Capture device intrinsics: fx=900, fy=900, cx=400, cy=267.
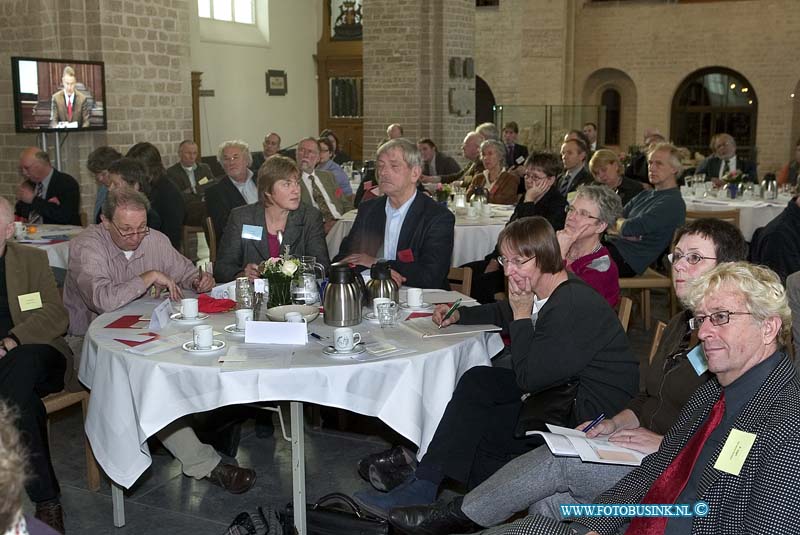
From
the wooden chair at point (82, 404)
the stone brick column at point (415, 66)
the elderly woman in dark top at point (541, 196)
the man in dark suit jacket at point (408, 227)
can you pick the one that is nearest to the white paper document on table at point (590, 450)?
the man in dark suit jacket at point (408, 227)

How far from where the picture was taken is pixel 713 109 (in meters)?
21.8

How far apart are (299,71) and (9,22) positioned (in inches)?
339

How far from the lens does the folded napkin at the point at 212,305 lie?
3877 mm

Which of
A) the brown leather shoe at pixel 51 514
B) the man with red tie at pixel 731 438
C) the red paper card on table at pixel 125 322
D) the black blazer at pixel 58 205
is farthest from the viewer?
the black blazer at pixel 58 205

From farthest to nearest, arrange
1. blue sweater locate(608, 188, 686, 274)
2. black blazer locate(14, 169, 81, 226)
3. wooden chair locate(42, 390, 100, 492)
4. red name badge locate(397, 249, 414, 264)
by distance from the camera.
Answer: black blazer locate(14, 169, 81, 226) < blue sweater locate(608, 188, 686, 274) < red name badge locate(397, 249, 414, 264) < wooden chair locate(42, 390, 100, 492)

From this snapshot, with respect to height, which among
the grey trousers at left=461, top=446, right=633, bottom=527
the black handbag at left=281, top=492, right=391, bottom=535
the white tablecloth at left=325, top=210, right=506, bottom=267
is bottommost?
the black handbag at left=281, top=492, right=391, bottom=535

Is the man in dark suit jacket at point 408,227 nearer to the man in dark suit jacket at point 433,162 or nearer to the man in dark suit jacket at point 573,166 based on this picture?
the man in dark suit jacket at point 573,166

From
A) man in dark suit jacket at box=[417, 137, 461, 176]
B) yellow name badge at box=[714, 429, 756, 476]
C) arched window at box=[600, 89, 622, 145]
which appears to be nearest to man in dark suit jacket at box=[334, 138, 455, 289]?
yellow name badge at box=[714, 429, 756, 476]

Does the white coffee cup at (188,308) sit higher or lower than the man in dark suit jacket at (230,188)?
lower

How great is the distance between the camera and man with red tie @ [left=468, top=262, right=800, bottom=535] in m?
2.06

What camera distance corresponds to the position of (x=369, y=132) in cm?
1404

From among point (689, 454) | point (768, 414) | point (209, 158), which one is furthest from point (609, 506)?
point (209, 158)

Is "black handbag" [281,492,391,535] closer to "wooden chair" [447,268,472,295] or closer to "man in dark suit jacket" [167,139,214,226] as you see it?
"wooden chair" [447,268,472,295]

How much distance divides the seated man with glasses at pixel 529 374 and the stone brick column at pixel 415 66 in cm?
1028
